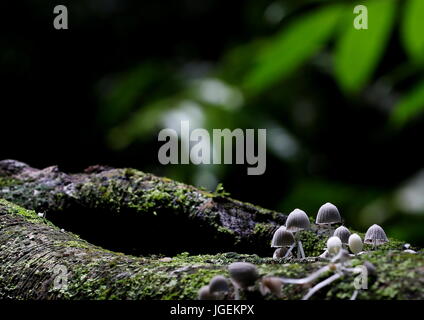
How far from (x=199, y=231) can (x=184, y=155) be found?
0.44 metres

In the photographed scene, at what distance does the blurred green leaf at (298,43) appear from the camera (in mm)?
984

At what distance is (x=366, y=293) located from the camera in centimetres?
88

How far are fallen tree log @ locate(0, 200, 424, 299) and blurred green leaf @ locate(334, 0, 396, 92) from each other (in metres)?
0.31

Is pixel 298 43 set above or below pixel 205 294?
above

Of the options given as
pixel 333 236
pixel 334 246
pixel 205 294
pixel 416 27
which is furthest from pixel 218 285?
pixel 416 27

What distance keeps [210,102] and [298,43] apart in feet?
3.89

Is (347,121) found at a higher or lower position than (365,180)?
higher

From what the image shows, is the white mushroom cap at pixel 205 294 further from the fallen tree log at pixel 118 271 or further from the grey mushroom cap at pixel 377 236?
the grey mushroom cap at pixel 377 236

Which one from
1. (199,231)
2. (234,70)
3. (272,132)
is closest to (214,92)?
(234,70)

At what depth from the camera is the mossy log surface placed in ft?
3.10

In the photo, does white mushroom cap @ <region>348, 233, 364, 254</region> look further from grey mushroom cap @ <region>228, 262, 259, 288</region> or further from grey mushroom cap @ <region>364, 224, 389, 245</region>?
grey mushroom cap @ <region>228, 262, 259, 288</region>

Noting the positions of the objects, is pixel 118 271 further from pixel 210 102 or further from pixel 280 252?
A: pixel 210 102

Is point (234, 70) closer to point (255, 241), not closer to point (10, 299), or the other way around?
point (255, 241)

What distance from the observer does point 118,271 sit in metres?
1.18
